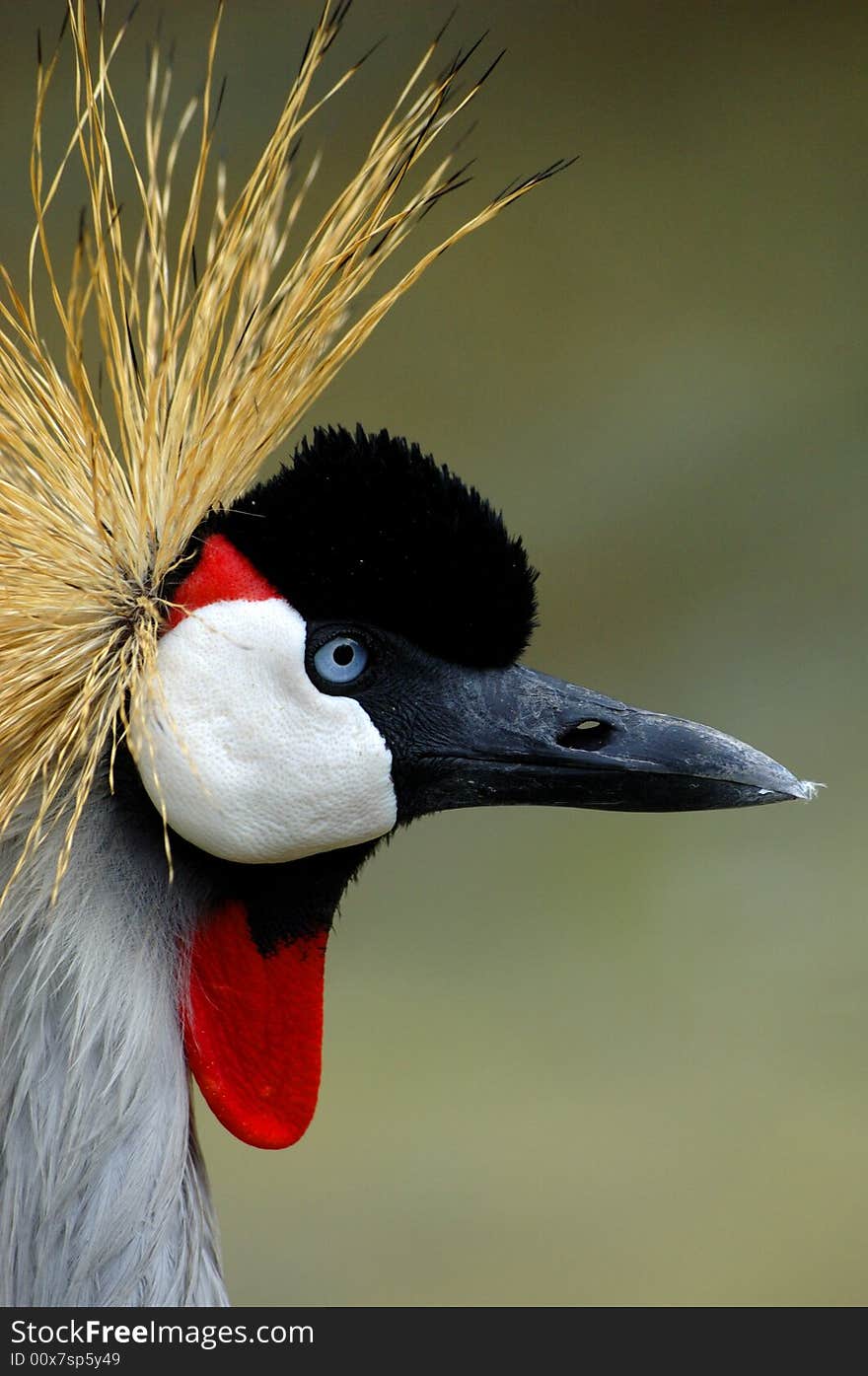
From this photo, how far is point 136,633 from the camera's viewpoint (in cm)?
89

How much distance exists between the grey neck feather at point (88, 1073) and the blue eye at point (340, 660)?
15cm

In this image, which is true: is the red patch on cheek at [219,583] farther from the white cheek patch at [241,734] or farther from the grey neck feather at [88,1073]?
the grey neck feather at [88,1073]

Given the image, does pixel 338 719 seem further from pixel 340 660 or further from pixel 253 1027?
pixel 253 1027

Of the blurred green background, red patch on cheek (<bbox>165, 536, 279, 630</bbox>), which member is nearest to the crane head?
red patch on cheek (<bbox>165, 536, 279, 630</bbox>)

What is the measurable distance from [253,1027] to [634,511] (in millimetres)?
2336

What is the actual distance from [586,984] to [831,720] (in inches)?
32.8

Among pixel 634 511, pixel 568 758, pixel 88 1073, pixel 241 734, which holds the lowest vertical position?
pixel 88 1073

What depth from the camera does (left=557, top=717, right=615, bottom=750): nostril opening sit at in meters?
0.98

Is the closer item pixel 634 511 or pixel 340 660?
pixel 340 660

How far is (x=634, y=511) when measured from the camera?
3203mm

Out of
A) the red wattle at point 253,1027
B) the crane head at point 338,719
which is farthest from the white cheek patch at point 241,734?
the red wattle at point 253,1027

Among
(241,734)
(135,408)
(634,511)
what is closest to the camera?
(241,734)

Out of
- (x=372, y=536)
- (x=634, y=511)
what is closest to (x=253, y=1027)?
(x=372, y=536)
